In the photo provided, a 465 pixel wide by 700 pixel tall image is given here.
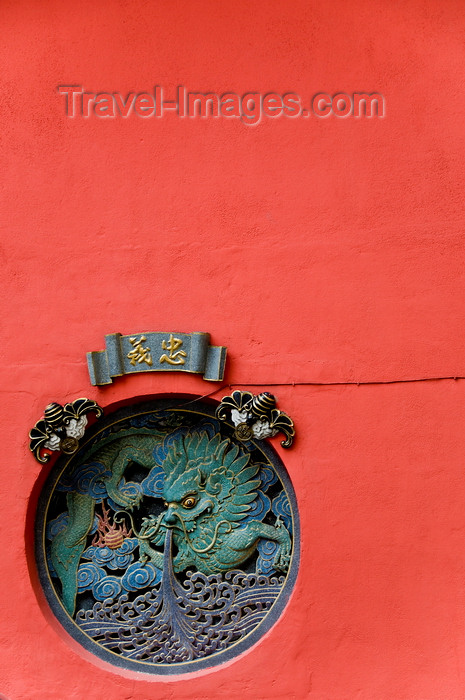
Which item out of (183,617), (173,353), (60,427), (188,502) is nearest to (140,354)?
(173,353)

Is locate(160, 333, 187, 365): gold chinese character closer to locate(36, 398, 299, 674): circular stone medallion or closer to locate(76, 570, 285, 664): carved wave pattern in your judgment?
locate(36, 398, 299, 674): circular stone medallion

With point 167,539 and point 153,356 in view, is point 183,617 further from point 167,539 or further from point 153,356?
point 153,356

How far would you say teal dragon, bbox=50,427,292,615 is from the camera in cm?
476

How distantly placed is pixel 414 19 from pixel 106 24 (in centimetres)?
182

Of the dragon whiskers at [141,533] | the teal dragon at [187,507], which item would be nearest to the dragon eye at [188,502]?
the teal dragon at [187,507]

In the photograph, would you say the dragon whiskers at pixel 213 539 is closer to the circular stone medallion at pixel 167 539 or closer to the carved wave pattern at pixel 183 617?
the circular stone medallion at pixel 167 539

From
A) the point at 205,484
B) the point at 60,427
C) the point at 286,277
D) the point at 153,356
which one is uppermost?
the point at 286,277

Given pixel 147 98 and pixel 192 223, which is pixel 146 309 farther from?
pixel 147 98

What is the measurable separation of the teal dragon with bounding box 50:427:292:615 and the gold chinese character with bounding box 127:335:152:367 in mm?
417

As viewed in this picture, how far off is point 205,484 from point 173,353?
30.0 inches

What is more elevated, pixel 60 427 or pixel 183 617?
pixel 60 427

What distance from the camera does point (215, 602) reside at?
4730mm

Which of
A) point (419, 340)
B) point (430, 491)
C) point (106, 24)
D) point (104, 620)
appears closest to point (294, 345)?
point (419, 340)

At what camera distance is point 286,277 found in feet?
15.9
